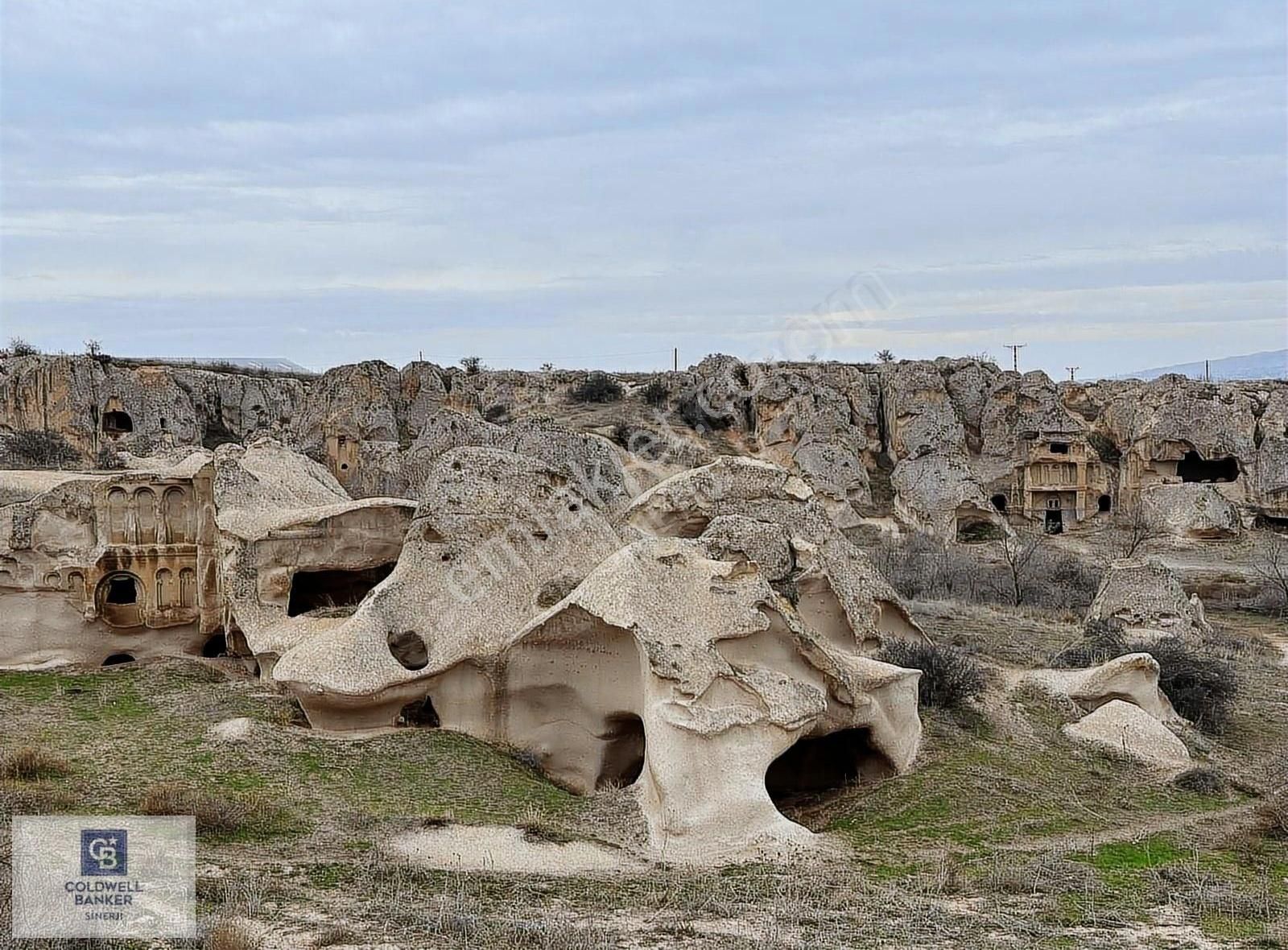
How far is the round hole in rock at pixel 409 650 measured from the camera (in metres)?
11.2

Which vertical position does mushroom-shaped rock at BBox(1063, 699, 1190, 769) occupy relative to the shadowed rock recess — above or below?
below

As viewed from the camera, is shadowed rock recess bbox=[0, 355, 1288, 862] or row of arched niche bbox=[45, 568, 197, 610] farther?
row of arched niche bbox=[45, 568, 197, 610]

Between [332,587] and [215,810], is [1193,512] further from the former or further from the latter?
[215,810]

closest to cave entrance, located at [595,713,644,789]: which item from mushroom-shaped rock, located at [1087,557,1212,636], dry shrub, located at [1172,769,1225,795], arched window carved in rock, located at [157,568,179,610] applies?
dry shrub, located at [1172,769,1225,795]

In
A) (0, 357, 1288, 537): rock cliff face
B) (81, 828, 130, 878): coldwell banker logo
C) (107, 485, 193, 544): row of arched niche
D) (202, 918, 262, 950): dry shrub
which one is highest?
(0, 357, 1288, 537): rock cliff face

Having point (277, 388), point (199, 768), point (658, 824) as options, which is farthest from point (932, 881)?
point (277, 388)

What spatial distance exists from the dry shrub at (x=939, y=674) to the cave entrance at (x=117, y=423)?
105ft

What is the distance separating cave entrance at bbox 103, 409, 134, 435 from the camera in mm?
38500

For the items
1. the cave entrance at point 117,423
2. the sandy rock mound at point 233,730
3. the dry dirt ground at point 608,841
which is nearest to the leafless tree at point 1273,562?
the dry dirt ground at point 608,841

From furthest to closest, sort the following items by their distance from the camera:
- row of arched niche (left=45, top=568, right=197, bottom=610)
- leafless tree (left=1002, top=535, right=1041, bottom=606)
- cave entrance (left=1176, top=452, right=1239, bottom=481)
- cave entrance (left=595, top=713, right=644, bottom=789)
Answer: cave entrance (left=1176, top=452, right=1239, bottom=481)
leafless tree (left=1002, top=535, right=1041, bottom=606)
row of arched niche (left=45, top=568, right=197, bottom=610)
cave entrance (left=595, top=713, right=644, bottom=789)

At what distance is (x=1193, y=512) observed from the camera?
30.9 m

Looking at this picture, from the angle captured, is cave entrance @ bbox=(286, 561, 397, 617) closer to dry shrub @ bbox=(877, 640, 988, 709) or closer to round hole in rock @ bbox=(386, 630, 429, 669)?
round hole in rock @ bbox=(386, 630, 429, 669)

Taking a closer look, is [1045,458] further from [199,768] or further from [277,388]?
[199,768]

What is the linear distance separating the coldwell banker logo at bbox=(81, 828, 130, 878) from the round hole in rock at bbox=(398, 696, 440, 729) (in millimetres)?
3517
